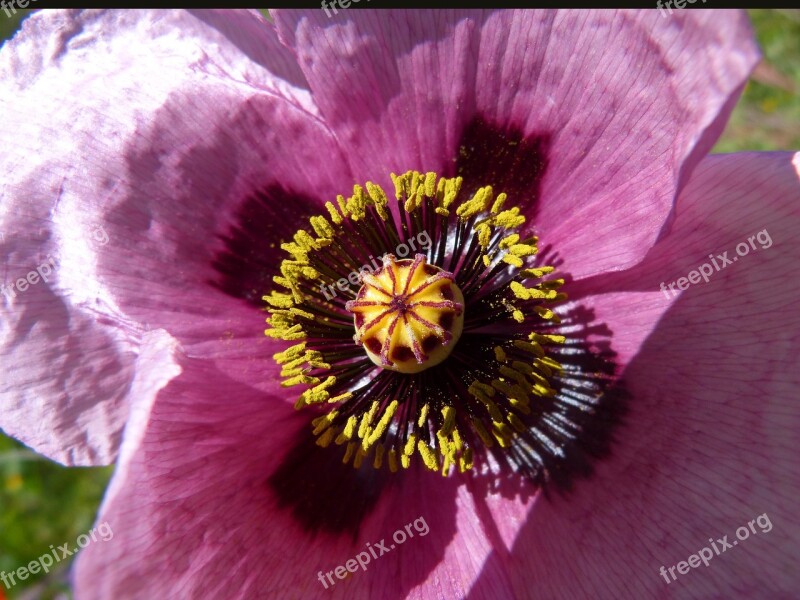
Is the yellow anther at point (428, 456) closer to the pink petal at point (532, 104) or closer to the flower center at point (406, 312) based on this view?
the flower center at point (406, 312)

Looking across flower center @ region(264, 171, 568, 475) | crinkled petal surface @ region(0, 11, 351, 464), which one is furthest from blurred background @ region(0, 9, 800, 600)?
flower center @ region(264, 171, 568, 475)

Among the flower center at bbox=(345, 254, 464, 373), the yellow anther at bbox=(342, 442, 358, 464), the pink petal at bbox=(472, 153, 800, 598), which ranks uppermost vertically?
→ the flower center at bbox=(345, 254, 464, 373)

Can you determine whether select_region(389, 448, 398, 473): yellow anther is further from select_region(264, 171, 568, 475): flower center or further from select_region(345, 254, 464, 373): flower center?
select_region(345, 254, 464, 373): flower center

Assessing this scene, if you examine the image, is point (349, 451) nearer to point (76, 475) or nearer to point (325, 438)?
point (325, 438)

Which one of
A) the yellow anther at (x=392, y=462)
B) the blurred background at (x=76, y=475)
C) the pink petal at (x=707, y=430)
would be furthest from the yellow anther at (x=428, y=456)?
the blurred background at (x=76, y=475)

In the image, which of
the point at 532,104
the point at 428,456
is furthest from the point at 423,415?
the point at 532,104

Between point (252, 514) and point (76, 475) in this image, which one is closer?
point (252, 514)
